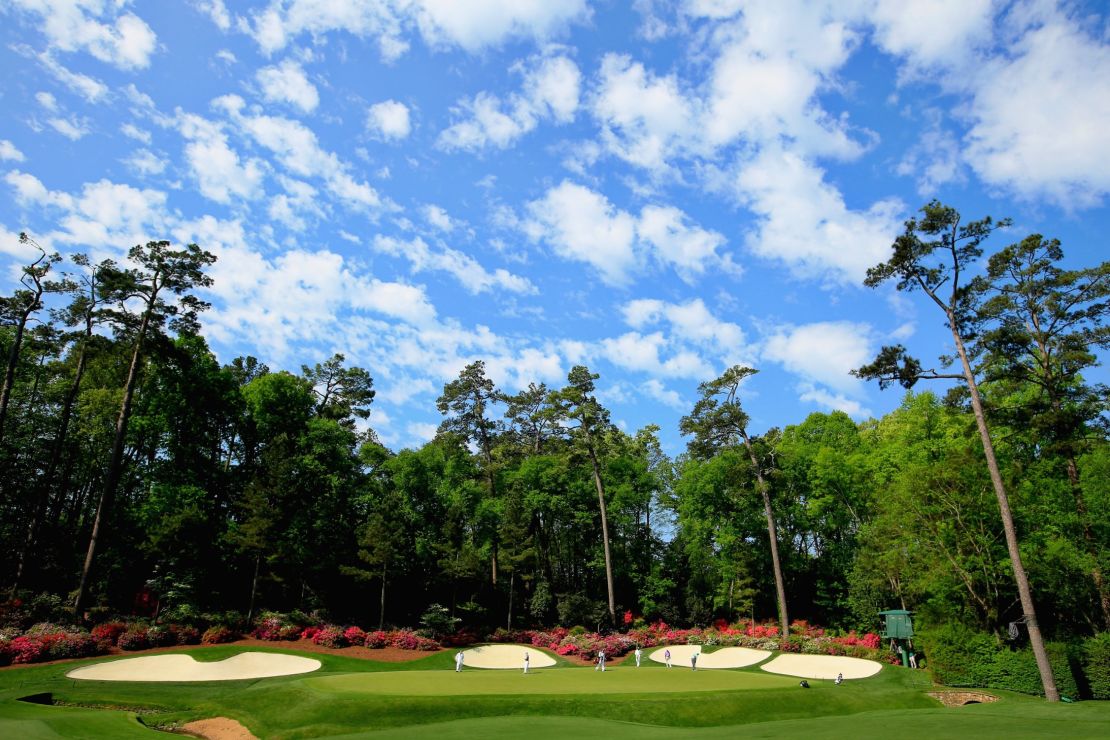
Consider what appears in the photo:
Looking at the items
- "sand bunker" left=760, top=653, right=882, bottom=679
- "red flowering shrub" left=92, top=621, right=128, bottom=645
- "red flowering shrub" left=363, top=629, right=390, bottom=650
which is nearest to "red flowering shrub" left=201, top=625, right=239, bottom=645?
"red flowering shrub" left=92, top=621, right=128, bottom=645

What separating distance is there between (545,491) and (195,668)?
86.1 ft

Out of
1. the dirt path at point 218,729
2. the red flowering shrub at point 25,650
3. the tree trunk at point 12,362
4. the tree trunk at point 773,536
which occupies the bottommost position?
the dirt path at point 218,729

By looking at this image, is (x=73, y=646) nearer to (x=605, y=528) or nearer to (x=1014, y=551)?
(x=605, y=528)

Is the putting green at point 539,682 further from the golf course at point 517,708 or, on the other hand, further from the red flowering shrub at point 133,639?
the red flowering shrub at point 133,639

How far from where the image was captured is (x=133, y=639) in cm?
2572

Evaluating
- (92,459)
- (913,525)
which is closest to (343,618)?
(92,459)

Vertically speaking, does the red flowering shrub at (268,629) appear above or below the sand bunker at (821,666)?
above

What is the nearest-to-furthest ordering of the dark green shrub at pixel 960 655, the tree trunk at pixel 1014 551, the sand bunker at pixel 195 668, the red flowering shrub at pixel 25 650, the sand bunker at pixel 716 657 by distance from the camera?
1. the tree trunk at pixel 1014 551
2. the sand bunker at pixel 195 668
3. the red flowering shrub at pixel 25 650
4. the dark green shrub at pixel 960 655
5. the sand bunker at pixel 716 657

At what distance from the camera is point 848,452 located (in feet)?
137

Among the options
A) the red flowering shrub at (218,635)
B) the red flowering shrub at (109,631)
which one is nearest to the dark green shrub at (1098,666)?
the red flowering shrub at (218,635)

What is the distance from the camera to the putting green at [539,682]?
18906 millimetres

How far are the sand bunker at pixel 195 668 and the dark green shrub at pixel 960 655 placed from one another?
24.8 m

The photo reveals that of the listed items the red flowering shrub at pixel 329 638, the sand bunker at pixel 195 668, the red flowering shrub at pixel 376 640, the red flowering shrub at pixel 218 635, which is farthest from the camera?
the red flowering shrub at pixel 376 640

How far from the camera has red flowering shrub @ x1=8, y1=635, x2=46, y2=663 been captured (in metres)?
22.5
